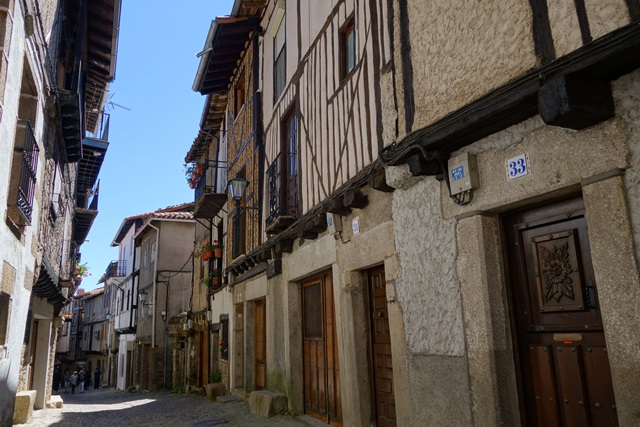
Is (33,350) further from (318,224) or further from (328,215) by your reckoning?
(328,215)

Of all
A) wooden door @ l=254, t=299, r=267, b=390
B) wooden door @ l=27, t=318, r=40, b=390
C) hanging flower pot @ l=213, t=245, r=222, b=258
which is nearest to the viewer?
wooden door @ l=254, t=299, r=267, b=390

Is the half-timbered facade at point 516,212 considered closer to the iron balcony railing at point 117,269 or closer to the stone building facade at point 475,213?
the stone building facade at point 475,213

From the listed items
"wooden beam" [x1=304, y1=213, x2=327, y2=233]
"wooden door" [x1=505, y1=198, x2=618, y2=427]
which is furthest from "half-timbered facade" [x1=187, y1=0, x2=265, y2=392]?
"wooden door" [x1=505, y1=198, x2=618, y2=427]

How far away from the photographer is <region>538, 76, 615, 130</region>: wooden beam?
8.47 ft

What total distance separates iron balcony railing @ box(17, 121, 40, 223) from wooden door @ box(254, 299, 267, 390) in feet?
14.6

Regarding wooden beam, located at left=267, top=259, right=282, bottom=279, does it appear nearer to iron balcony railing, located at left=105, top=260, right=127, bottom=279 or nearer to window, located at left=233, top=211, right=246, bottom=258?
window, located at left=233, top=211, right=246, bottom=258

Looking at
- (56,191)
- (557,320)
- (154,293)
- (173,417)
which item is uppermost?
(56,191)

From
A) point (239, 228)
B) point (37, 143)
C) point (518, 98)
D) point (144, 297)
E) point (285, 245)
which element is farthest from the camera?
point (144, 297)

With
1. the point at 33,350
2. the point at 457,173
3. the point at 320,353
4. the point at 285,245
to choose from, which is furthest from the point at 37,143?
the point at 33,350

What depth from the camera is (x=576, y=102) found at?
2.56m

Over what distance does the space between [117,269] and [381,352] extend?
85.4ft

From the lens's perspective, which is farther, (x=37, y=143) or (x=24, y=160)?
(x=37, y=143)

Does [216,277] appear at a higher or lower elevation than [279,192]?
lower

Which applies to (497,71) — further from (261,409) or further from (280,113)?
(261,409)
